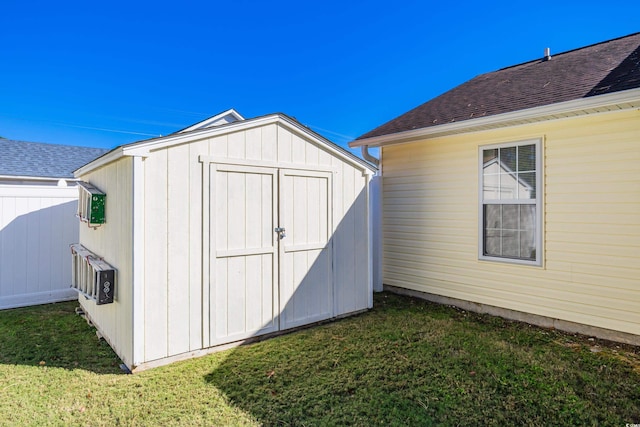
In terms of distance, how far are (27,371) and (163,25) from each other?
376 inches

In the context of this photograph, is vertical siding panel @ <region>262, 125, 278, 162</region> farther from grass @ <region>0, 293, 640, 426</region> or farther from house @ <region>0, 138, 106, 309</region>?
house @ <region>0, 138, 106, 309</region>

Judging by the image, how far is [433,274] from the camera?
5625 mm

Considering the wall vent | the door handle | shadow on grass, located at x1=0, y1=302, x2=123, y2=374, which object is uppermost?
the door handle

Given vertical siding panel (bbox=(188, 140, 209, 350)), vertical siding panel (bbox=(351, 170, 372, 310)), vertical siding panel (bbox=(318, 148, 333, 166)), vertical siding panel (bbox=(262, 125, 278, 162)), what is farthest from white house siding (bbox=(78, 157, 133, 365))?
vertical siding panel (bbox=(351, 170, 372, 310))

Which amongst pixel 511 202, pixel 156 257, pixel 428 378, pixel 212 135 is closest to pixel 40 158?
pixel 212 135

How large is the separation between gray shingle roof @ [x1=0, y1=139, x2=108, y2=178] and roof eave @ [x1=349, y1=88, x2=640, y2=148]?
842 cm

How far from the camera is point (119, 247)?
3.40 m

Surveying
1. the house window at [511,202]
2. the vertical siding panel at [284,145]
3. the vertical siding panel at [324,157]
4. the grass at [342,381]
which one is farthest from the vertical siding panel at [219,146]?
the house window at [511,202]

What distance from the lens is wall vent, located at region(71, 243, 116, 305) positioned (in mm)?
3391

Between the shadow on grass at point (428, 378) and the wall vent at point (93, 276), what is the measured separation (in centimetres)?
135

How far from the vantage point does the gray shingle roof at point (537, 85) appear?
162 inches

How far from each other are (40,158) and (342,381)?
10.3 m

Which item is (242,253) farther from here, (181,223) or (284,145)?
(284,145)

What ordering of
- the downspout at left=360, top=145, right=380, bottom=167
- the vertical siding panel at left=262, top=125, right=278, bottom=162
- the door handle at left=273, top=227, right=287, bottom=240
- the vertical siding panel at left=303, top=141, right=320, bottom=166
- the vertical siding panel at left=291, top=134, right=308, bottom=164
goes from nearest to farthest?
the vertical siding panel at left=262, top=125, right=278, bottom=162, the door handle at left=273, top=227, right=287, bottom=240, the vertical siding panel at left=291, top=134, right=308, bottom=164, the vertical siding panel at left=303, top=141, right=320, bottom=166, the downspout at left=360, top=145, right=380, bottom=167
